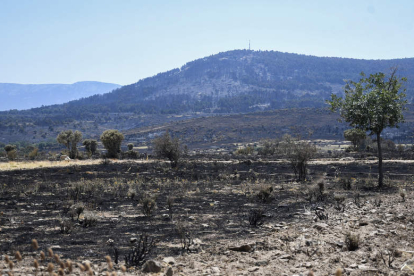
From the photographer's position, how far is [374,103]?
16688 millimetres

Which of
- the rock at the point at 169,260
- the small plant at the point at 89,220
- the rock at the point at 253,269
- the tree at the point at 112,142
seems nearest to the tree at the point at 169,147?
the tree at the point at 112,142

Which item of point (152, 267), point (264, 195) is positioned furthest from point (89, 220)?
point (264, 195)

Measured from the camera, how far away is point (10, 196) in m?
15.9

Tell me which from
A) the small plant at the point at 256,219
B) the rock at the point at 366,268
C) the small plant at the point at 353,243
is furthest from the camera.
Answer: the small plant at the point at 256,219

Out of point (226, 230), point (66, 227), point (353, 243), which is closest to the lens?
point (353, 243)

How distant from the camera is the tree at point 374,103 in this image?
16.6 metres

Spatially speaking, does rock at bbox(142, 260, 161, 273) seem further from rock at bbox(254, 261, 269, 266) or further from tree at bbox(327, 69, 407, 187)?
tree at bbox(327, 69, 407, 187)

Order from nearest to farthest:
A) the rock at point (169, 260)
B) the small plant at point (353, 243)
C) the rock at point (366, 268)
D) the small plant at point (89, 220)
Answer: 1. the rock at point (366, 268)
2. the rock at point (169, 260)
3. the small plant at point (353, 243)
4. the small plant at point (89, 220)

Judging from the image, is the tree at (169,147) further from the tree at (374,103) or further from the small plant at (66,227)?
the small plant at (66,227)

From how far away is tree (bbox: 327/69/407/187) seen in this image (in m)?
16.6

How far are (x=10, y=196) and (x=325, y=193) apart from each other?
13.8 metres

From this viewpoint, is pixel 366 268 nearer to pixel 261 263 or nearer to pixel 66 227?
pixel 261 263

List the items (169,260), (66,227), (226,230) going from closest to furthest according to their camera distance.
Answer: (169,260)
(66,227)
(226,230)

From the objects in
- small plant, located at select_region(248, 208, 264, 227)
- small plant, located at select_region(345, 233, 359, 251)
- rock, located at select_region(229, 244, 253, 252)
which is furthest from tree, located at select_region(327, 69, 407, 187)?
rock, located at select_region(229, 244, 253, 252)
